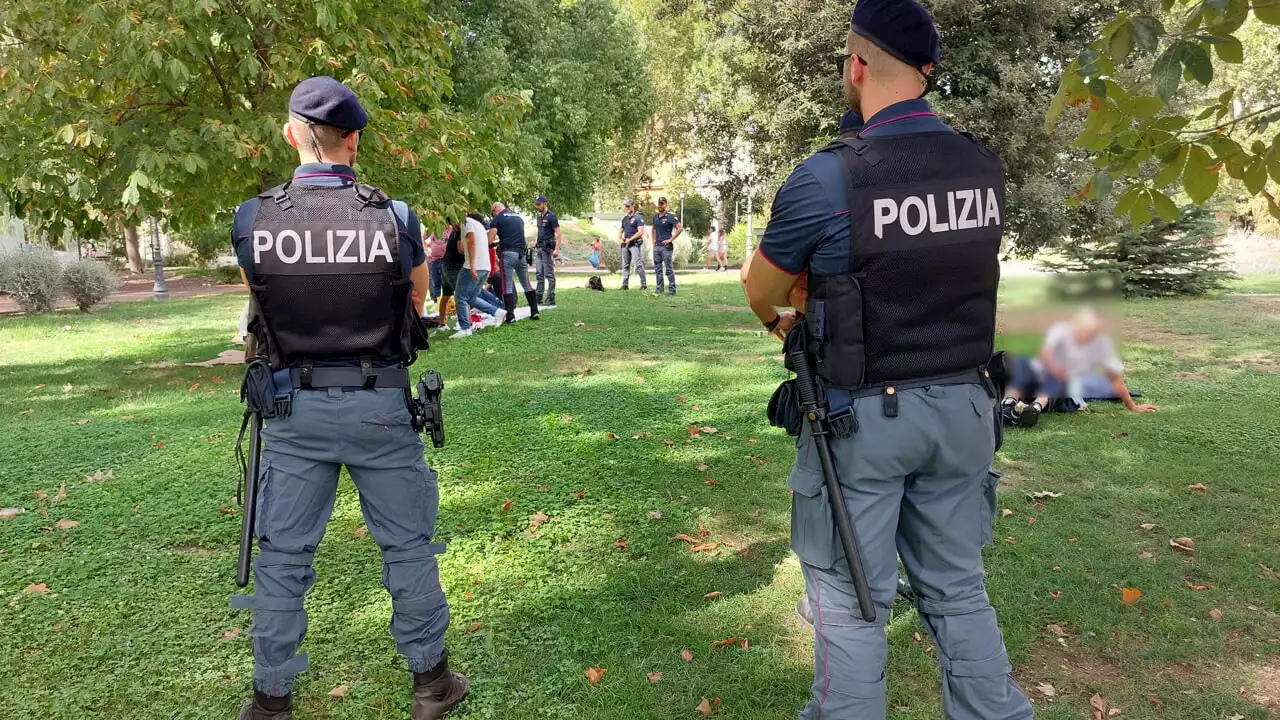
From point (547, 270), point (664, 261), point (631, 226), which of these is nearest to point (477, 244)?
point (547, 270)

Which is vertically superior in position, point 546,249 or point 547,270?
point 546,249

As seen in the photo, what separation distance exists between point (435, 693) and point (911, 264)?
7.41 ft

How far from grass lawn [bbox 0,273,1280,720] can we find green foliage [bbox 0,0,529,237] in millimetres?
2287

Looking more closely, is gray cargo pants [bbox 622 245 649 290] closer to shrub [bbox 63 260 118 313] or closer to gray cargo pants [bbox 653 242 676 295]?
gray cargo pants [bbox 653 242 676 295]

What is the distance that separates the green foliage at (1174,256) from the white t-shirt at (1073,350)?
1304 cm

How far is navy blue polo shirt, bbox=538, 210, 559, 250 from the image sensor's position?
15383 mm

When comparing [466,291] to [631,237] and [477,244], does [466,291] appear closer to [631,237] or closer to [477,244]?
[477,244]

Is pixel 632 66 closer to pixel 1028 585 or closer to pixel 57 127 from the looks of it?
pixel 57 127

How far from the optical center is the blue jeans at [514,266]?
12539mm

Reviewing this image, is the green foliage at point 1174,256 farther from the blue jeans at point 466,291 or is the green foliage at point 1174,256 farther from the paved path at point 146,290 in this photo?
the paved path at point 146,290

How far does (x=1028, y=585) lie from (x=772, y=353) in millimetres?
6294

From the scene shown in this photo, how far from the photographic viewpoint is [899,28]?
7.20 ft

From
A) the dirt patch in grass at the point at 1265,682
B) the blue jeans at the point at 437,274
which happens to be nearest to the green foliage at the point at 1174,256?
the blue jeans at the point at 437,274

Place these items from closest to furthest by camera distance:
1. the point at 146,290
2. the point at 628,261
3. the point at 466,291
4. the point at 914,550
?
the point at 914,550 < the point at 466,291 < the point at 628,261 < the point at 146,290
